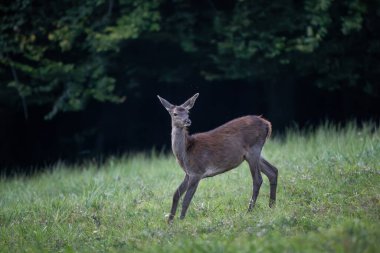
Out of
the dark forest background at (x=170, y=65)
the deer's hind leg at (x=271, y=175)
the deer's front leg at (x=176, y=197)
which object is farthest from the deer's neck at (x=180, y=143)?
the dark forest background at (x=170, y=65)

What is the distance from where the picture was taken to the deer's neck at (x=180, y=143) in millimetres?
9413

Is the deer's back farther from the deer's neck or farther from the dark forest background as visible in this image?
the dark forest background

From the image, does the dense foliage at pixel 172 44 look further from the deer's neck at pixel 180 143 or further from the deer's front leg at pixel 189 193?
the deer's front leg at pixel 189 193

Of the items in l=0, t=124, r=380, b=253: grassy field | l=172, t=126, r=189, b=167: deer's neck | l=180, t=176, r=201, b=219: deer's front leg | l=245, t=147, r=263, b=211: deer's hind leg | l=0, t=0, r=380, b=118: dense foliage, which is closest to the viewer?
l=0, t=124, r=380, b=253: grassy field

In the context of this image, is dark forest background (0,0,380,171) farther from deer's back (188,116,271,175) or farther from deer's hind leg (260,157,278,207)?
deer's hind leg (260,157,278,207)

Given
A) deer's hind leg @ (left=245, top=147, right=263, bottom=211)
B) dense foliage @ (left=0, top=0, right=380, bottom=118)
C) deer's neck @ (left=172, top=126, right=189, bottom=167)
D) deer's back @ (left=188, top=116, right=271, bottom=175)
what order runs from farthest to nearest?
dense foliage @ (left=0, top=0, right=380, bottom=118) < deer's neck @ (left=172, top=126, right=189, bottom=167) < deer's back @ (left=188, top=116, right=271, bottom=175) < deer's hind leg @ (left=245, top=147, right=263, bottom=211)

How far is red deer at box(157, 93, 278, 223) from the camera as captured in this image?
926 centimetres

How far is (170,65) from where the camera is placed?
724 inches

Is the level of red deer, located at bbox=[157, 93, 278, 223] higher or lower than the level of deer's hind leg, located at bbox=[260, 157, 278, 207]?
higher

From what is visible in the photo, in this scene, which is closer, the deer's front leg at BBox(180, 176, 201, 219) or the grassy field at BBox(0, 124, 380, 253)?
the grassy field at BBox(0, 124, 380, 253)

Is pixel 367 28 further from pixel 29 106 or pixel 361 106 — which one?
pixel 29 106

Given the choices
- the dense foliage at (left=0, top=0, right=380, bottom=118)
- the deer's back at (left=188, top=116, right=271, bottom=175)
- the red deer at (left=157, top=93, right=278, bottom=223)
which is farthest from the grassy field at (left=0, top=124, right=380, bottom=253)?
the dense foliage at (left=0, top=0, right=380, bottom=118)

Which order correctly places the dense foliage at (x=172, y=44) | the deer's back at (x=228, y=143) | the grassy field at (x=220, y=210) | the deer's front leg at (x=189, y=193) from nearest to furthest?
the grassy field at (x=220, y=210), the deer's front leg at (x=189, y=193), the deer's back at (x=228, y=143), the dense foliage at (x=172, y=44)

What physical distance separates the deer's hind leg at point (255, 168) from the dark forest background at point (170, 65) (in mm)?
6767
